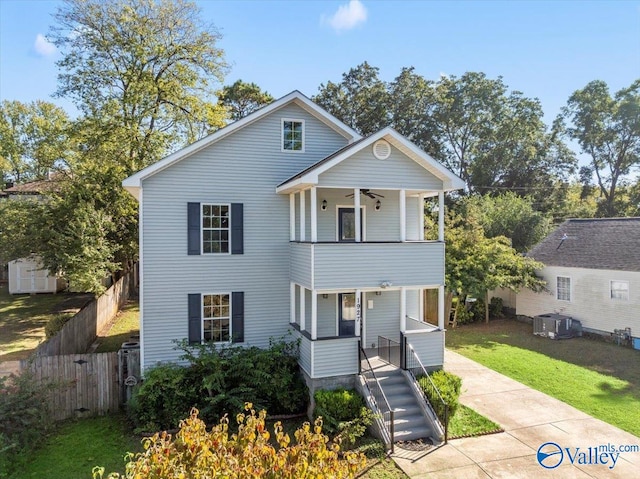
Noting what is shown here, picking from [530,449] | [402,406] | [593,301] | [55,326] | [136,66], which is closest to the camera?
[530,449]

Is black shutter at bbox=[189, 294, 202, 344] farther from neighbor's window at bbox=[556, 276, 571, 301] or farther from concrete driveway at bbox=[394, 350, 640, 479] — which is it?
neighbor's window at bbox=[556, 276, 571, 301]

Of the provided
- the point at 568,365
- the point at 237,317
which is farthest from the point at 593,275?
the point at 237,317

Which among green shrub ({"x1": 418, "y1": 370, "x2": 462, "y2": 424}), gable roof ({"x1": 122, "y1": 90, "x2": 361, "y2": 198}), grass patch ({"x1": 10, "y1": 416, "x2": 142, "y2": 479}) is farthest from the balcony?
grass patch ({"x1": 10, "y1": 416, "x2": 142, "y2": 479})

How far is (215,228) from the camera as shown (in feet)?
41.7

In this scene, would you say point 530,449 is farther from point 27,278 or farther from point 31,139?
point 31,139

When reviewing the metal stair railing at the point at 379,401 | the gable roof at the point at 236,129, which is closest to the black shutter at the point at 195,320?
the gable roof at the point at 236,129

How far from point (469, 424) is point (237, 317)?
710cm

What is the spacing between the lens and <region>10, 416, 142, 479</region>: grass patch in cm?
849

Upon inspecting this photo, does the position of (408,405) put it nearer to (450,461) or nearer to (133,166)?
(450,461)

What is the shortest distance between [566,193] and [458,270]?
87.0ft

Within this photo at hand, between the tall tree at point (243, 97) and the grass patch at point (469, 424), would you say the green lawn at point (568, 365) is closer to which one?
Result: the grass patch at point (469, 424)

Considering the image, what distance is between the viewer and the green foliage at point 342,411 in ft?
33.0

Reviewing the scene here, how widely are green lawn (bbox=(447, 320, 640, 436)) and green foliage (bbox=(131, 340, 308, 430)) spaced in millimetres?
7889

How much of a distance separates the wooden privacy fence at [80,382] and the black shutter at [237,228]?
4510mm
